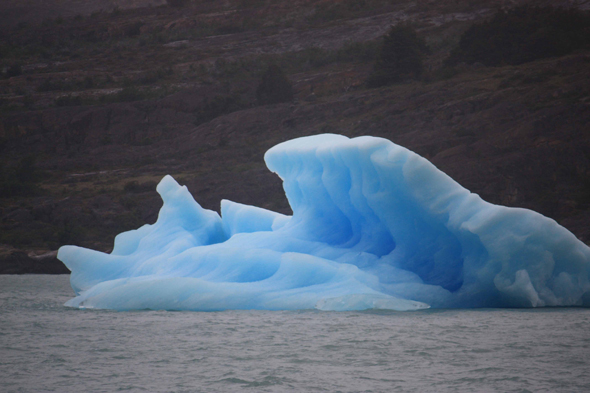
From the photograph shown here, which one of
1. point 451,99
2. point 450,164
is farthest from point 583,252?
point 451,99

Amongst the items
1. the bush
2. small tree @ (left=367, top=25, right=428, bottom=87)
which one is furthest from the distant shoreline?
the bush

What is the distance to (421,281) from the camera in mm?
11773

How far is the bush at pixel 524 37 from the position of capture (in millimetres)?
47812

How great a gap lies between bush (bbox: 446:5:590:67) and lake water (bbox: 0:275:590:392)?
40.3m

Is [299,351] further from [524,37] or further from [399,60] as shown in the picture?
[524,37]

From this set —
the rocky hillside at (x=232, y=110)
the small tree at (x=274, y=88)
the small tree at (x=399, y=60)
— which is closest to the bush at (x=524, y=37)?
the rocky hillside at (x=232, y=110)

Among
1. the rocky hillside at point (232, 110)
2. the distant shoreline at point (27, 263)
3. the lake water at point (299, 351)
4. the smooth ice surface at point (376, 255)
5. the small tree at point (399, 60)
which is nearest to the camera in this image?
the lake water at point (299, 351)

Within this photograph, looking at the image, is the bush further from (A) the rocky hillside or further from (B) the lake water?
(B) the lake water

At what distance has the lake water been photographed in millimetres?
6910

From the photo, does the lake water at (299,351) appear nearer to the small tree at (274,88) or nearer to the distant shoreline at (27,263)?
the distant shoreline at (27,263)

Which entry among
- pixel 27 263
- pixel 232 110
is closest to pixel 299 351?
pixel 27 263

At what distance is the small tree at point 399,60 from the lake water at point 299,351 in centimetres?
4066

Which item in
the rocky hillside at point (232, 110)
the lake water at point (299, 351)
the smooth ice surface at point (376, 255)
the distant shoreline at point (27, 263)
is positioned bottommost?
the lake water at point (299, 351)

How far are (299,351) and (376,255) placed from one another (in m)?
4.41
